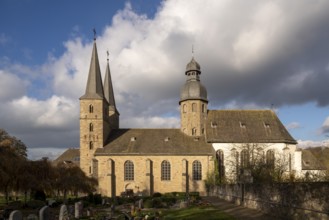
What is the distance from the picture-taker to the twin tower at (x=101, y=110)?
167 ft

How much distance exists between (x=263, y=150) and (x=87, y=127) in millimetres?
27970

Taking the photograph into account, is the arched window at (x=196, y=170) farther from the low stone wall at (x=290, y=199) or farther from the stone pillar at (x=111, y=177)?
the low stone wall at (x=290, y=199)

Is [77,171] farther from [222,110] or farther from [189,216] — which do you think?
[222,110]

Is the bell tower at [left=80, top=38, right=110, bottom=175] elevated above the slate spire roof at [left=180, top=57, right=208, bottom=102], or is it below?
below

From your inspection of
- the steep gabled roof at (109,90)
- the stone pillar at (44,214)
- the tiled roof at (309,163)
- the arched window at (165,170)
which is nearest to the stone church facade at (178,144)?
the arched window at (165,170)

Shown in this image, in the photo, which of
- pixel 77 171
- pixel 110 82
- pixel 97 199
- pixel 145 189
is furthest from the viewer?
pixel 110 82

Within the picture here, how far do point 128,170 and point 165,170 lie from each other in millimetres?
5696

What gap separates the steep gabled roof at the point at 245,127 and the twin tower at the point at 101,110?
2.25 metres

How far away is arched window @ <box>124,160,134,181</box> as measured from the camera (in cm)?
4959

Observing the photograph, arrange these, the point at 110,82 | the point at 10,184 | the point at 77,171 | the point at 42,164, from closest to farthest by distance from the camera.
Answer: the point at 10,184 < the point at 42,164 < the point at 77,171 < the point at 110,82

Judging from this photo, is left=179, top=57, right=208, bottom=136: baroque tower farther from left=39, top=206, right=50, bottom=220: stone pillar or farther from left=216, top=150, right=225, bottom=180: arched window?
left=39, top=206, right=50, bottom=220: stone pillar

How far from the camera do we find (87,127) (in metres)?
51.4

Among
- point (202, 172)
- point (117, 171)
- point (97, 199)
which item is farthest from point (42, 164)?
A: point (202, 172)

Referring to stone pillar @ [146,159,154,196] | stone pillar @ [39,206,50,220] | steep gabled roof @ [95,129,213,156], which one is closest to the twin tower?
steep gabled roof @ [95,129,213,156]
